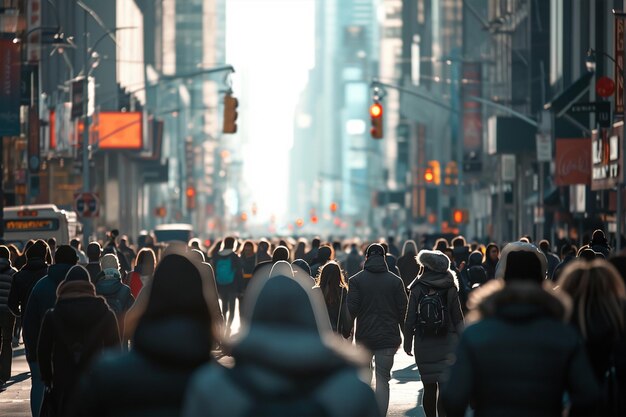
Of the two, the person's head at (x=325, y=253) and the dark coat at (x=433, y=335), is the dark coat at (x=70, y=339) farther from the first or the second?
the person's head at (x=325, y=253)

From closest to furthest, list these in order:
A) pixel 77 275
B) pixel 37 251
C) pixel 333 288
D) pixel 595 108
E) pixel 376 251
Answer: pixel 77 275
pixel 376 251
pixel 333 288
pixel 37 251
pixel 595 108

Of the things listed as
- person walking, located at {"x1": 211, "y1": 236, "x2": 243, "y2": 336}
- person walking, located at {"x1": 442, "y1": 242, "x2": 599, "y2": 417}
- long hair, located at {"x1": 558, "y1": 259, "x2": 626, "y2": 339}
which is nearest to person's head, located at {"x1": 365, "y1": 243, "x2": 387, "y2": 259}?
long hair, located at {"x1": 558, "y1": 259, "x2": 626, "y2": 339}

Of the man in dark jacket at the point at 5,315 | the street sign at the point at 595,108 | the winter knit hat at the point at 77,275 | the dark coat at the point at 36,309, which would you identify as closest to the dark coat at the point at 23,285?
the man in dark jacket at the point at 5,315

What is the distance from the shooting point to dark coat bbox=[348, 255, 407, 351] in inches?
614

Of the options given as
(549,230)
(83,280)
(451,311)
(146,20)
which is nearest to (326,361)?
(83,280)

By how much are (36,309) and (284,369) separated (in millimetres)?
9020

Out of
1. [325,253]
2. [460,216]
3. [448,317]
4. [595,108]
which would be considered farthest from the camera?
[460,216]

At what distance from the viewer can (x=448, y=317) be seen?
14.4 m

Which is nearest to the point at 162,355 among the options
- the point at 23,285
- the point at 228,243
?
the point at 23,285

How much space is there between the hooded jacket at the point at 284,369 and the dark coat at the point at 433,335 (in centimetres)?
875

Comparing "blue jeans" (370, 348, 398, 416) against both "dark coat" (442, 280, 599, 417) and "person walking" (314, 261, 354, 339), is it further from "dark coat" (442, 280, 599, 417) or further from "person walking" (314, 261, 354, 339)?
"dark coat" (442, 280, 599, 417)

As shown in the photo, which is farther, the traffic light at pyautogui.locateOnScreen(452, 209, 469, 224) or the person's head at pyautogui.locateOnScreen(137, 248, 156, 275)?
the traffic light at pyautogui.locateOnScreen(452, 209, 469, 224)

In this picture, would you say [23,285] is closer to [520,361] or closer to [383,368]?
[383,368]

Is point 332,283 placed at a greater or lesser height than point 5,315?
greater
